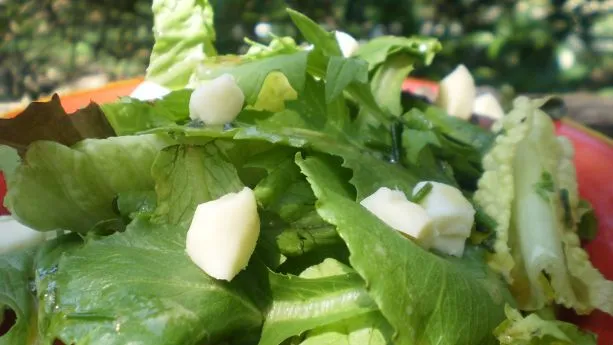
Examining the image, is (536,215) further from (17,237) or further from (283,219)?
(17,237)

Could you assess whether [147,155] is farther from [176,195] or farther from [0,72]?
[0,72]

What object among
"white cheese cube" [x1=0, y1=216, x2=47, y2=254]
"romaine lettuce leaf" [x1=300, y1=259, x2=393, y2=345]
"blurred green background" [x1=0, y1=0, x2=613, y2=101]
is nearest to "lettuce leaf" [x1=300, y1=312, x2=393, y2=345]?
"romaine lettuce leaf" [x1=300, y1=259, x2=393, y2=345]

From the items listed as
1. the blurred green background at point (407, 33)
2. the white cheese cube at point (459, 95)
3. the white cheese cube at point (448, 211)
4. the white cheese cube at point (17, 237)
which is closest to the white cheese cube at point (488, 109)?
the white cheese cube at point (459, 95)

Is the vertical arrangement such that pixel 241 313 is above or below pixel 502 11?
above

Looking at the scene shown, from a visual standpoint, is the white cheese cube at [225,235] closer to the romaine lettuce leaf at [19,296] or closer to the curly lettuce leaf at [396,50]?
the romaine lettuce leaf at [19,296]

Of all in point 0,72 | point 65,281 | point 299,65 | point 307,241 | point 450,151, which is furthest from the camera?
point 0,72

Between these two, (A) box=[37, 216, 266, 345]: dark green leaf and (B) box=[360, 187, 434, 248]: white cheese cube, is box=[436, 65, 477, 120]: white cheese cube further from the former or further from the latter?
(A) box=[37, 216, 266, 345]: dark green leaf

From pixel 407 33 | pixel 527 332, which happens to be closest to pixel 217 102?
pixel 527 332

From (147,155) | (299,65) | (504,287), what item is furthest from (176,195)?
(504,287)
